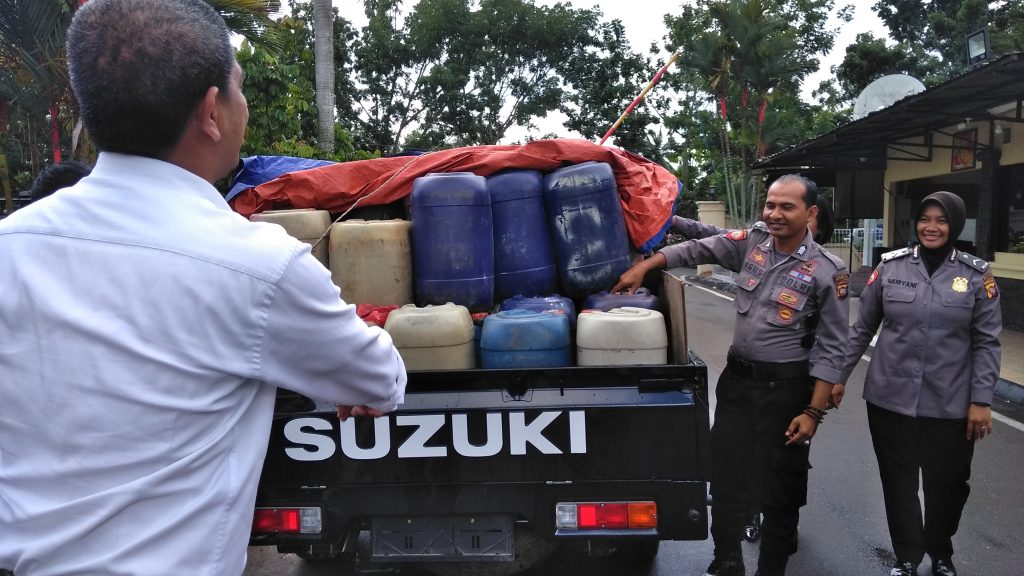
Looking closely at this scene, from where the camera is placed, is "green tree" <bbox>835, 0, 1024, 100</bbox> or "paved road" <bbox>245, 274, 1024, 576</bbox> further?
"green tree" <bbox>835, 0, 1024, 100</bbox>

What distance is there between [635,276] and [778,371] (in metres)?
0.75

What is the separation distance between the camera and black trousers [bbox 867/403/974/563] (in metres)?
3.33

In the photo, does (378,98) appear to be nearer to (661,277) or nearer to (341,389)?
(661,277)

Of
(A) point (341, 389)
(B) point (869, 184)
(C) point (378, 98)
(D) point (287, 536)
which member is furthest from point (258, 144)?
(C) point (378, 98)

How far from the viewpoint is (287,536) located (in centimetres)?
257

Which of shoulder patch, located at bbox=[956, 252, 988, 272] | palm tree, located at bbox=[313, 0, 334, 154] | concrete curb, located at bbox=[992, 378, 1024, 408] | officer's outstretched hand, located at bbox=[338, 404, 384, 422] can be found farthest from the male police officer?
palm tree, located at bbox=[313, 0, 334, 154]

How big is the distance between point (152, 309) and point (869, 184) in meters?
17.6

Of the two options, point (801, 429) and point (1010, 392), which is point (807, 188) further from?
point (1010, 392)

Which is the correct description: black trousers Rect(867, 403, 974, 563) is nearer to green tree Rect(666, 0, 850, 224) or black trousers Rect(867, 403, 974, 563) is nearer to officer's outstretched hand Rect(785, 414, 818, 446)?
officer's outstretched hand Rect(785, 414, 818, 446)

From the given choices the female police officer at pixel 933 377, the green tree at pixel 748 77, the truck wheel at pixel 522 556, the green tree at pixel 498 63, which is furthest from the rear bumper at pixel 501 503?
the green tree at pixel 498 63

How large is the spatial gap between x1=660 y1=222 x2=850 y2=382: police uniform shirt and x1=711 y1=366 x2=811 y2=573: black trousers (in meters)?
0.14

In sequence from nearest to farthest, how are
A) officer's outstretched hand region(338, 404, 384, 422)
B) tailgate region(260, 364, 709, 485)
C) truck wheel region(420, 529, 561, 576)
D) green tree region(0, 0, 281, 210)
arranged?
officer's outstretched hand region(338, 404, 384, 422) → tailgate region(260, 364, 709, 485) → truck wheel region(420, 529, 561, 576) → green tree region(0, 0, 281, 210)

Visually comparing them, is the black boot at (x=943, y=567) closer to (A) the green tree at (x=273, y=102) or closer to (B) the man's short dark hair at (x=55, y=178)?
(B) the man's short dark hair at (x=55, y=178)

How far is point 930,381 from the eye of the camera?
3318 mm
